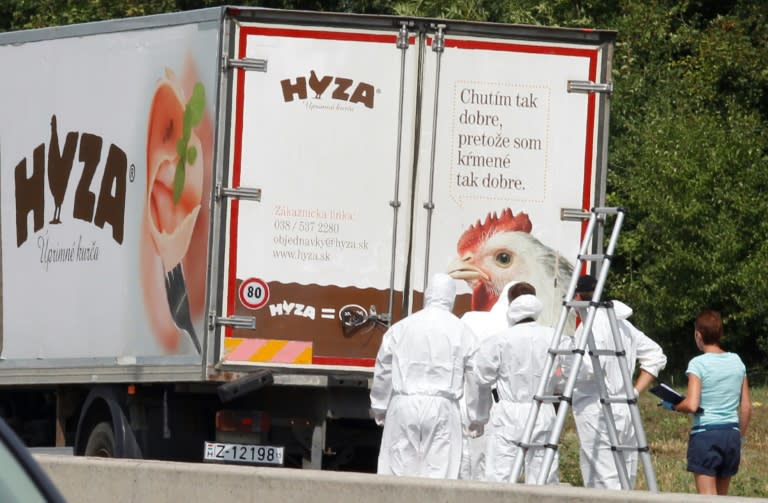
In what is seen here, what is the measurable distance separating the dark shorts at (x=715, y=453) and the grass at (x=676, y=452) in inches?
68.2

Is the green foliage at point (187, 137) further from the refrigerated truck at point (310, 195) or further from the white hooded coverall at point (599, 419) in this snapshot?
the white hooded coverall at point (599, 419)

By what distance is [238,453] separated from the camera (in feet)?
35.6

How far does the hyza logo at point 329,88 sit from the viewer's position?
34.9 ft

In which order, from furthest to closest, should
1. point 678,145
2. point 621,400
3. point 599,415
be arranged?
1. point 678,145
2. point 599,415
3. point 621,400

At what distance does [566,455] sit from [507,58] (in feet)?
21.8

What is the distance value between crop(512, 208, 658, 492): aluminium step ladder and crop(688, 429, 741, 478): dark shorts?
0.34 metres

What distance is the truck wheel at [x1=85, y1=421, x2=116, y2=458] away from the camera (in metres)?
11.5

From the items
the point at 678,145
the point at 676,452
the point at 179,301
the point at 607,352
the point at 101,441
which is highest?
the point at 678,145

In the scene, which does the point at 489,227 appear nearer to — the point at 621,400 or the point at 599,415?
the point at 599,415

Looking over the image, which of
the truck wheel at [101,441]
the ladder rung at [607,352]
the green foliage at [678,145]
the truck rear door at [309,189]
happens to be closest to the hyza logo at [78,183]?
the truck rear door at [309,189]

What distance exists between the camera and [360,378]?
10.7m

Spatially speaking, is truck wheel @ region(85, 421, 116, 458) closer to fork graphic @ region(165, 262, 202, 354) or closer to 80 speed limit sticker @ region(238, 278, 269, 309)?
fork graphic @ region(165, 262, 202, 354)

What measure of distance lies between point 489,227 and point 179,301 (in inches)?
80.0

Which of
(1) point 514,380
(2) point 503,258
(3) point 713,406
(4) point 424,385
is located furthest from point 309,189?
(3) point 713,406
